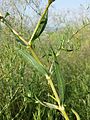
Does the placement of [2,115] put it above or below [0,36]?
below

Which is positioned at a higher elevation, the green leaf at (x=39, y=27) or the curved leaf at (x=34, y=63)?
the green leaf at (x=39, y=27)

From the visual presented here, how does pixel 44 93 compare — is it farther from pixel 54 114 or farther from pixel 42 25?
pixel 42 25

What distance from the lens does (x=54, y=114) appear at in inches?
93.6

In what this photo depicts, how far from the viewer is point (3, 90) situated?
246 cm

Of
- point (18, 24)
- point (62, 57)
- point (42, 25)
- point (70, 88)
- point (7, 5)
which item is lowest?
point (62, 57)

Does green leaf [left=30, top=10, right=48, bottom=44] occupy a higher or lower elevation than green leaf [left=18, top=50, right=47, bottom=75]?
higher

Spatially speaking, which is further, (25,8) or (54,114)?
(25,8)

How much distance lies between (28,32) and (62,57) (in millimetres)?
1801

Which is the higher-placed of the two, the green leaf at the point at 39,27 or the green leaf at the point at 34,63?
the green leaf at the point at 39,27

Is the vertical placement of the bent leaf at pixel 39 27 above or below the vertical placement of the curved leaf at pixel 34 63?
above

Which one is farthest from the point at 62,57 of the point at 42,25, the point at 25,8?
the point at 42,25

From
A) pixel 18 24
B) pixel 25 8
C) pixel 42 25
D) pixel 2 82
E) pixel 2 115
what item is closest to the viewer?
pixel 42 25

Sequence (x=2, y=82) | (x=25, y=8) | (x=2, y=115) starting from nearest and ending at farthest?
(x=2, y=115)
(x=2, y=82)
(x=25, y=8)

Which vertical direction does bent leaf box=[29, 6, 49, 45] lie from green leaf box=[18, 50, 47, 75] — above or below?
above
